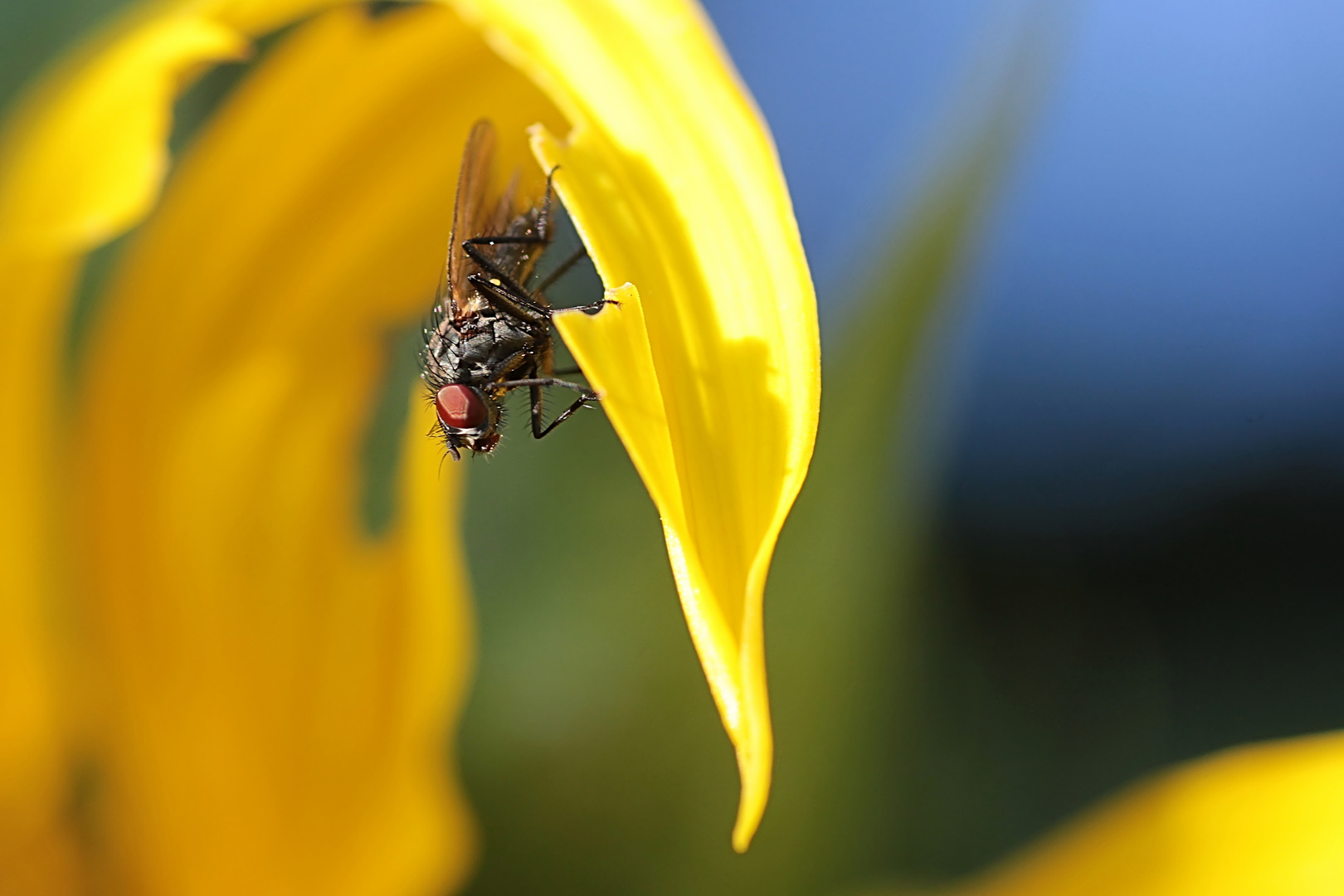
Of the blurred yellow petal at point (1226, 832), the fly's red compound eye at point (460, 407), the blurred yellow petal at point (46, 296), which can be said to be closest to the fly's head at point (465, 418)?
the fly's red compound eye at point (460, 407)

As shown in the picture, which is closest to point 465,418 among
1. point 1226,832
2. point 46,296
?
point 46,296

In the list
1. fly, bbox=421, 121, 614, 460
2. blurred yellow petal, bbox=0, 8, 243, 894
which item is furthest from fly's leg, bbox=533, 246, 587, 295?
blurred yellow petal, bbox=0, 8, 243, 894

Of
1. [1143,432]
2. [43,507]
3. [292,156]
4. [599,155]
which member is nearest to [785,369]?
[599,155]

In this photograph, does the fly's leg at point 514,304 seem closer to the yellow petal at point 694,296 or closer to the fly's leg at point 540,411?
the fly's leg at point 540,411

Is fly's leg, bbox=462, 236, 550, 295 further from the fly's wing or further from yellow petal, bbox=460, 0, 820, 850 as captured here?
yellow petal, bbox=460, 0, 820, 850

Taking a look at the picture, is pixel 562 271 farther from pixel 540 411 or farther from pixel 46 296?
pixel 46 296

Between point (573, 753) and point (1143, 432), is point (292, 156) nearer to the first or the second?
point (573, 753)
